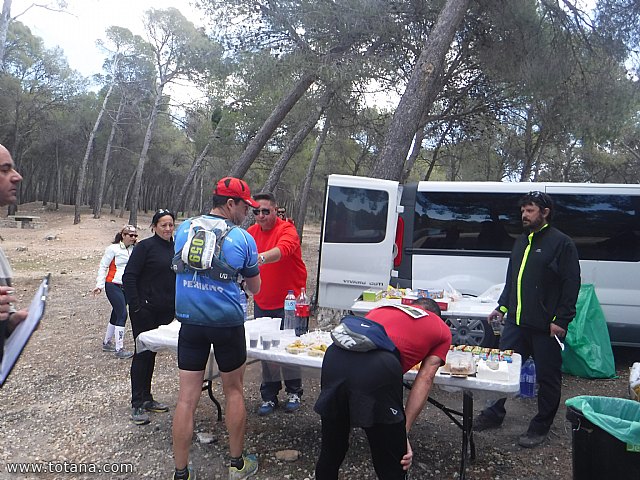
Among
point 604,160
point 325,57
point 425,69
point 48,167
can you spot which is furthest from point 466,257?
point 48,167

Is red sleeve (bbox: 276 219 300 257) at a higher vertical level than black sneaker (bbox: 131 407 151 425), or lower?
higher

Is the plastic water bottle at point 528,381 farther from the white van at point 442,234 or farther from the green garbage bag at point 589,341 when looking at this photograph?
the white van at point 442,234

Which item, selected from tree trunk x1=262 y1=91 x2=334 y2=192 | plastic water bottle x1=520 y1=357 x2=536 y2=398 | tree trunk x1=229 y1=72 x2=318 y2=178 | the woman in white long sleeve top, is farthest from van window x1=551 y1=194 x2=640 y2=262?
tree trunk x1=262 y1=91 x2=334 y2=192

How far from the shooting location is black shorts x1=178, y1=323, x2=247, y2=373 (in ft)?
9.70

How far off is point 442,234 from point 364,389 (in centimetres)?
455

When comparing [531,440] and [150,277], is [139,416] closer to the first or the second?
[150,277]

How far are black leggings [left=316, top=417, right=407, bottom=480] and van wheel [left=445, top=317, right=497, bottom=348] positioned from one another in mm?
3561

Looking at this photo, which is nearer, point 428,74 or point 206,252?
point 206,252

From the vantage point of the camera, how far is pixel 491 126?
1459 centimetres

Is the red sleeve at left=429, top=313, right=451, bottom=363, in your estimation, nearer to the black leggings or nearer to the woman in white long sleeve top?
the black leggings

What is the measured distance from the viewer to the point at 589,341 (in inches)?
217

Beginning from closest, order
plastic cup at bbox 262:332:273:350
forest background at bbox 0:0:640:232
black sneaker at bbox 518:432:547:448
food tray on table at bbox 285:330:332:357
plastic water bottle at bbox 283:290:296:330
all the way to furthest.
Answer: food tray on table at bbox 285:330:332:357
plastic cup at bbox 262:332:273:350
black sneaker at bbox 518:432:547:448
plastic water bottle at bbox 283:290:296:330
forest background at bbox 0:0:640:232

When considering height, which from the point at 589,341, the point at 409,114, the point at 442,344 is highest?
the point at 409,114

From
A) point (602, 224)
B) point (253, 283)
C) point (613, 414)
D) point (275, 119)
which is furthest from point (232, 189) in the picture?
point (275, 119)
